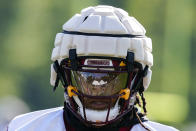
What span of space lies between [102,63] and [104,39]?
18 cm

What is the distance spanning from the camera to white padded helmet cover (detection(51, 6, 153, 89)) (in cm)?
602

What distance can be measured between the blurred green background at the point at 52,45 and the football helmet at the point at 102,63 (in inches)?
381

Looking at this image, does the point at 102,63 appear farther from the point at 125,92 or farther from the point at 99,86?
the point at 125,92

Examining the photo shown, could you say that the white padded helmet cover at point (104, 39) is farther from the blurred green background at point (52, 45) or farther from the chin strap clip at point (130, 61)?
the blurred green background at point (52, 45)

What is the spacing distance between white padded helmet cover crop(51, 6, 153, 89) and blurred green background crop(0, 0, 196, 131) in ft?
31.6

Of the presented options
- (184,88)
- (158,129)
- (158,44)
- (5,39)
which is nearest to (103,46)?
(158,129)

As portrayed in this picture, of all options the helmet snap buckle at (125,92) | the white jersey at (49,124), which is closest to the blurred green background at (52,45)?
the white jersey at (49,124)

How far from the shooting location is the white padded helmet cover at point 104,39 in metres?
6.02

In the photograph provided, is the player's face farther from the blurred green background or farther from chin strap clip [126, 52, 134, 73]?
the blurred green background

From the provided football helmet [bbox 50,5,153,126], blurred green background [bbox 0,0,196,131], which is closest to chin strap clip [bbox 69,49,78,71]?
football helmet [bbox 50,5,153,126]

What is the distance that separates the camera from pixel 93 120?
601 cm

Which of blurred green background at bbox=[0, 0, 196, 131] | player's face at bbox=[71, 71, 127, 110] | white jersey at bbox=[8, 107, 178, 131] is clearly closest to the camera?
player's face at bbox=[71, 71, 127, 110]

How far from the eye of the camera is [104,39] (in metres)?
6.04

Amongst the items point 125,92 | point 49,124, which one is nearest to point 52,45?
point 49,124
